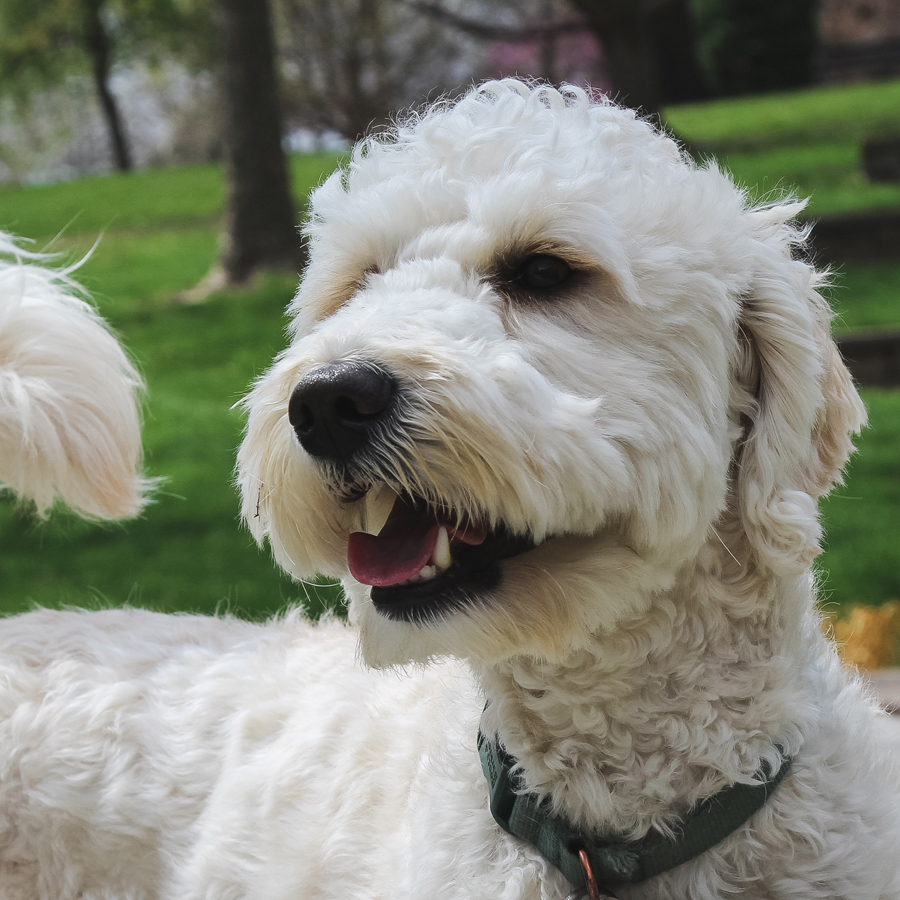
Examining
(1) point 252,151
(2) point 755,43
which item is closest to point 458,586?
(1) point 252,151

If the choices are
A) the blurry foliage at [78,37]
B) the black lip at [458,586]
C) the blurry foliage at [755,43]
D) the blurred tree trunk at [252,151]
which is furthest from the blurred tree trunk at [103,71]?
the black lip at [458,586]

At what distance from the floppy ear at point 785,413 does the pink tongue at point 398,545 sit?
532 mm

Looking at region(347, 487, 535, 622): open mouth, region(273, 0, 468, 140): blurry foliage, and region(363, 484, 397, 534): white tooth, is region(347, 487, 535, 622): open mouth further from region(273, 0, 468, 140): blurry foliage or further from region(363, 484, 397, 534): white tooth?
region(273, 0, 468, 140): blurry foliage

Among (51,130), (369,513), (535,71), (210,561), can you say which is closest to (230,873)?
(369,513)

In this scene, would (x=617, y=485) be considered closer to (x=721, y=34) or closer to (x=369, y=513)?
(x=369, y=513)

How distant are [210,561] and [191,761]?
11.2ft

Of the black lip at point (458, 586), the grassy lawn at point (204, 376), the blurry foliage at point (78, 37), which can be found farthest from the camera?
the blurry foliage at point (78, 37)

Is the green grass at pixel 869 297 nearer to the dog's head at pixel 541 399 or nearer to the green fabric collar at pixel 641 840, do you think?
the dog's head at pixel 541 399

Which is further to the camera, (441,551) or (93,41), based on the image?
(93,41)

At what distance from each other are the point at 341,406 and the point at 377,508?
27 cm

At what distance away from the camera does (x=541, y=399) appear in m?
1.77

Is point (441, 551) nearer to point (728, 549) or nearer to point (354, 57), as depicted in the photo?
point (728, 549)

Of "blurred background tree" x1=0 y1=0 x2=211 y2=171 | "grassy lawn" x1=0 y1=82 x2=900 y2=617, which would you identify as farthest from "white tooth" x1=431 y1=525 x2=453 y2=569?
"blurred background tree" x1=0 y1=0 x2=211 y2=171

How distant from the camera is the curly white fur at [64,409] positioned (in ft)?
8.77
